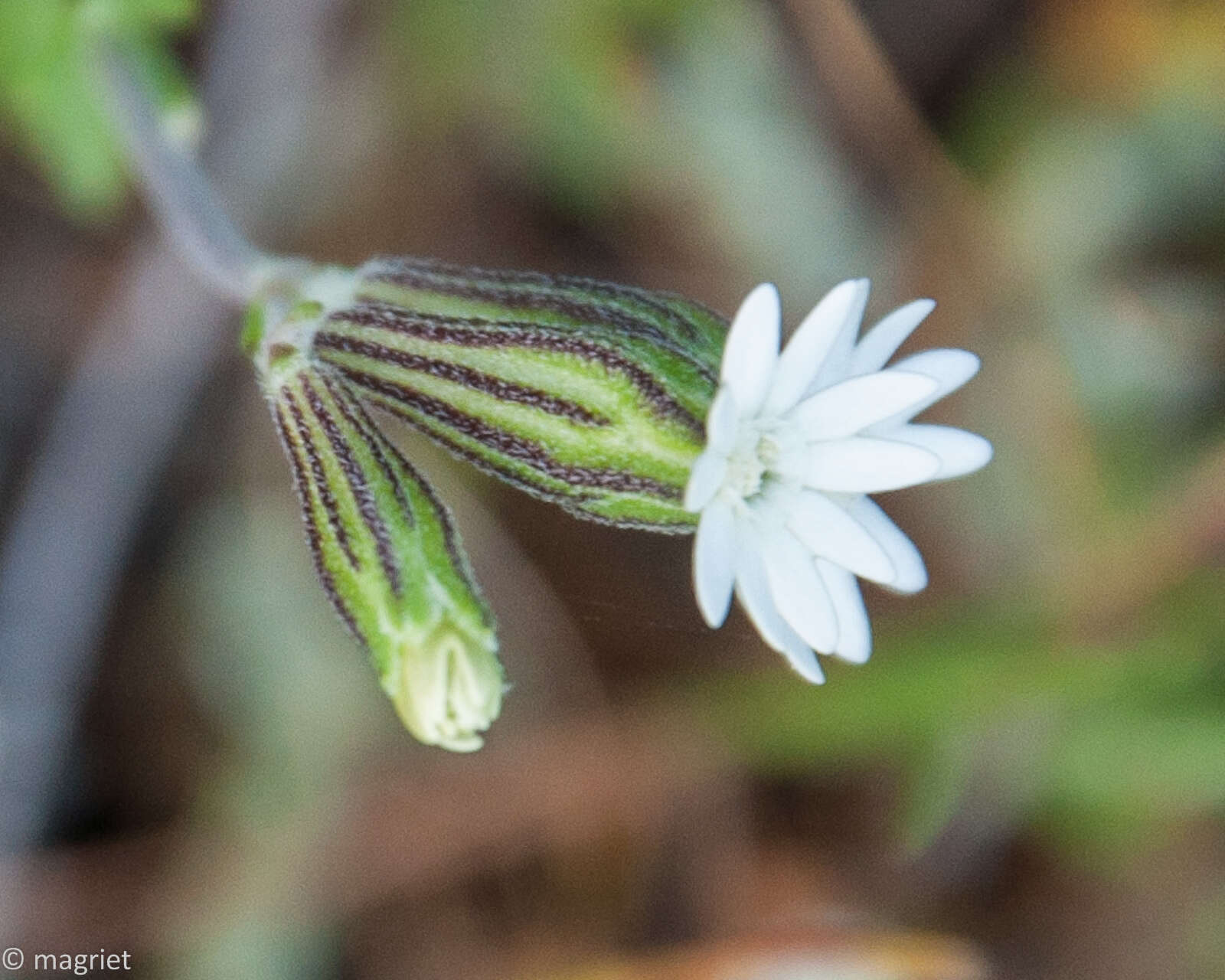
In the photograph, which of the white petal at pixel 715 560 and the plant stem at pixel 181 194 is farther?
the plant stem at pixel 181 194

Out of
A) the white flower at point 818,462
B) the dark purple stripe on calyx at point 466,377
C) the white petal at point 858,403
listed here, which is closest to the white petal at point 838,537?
the white flower at point 818,462

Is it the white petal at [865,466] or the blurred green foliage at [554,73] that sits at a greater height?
the blurred green foliage at [554,73]

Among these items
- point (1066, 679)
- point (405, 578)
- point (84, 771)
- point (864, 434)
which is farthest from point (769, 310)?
point (84, 771)

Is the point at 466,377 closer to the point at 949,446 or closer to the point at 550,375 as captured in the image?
the point at 550,375

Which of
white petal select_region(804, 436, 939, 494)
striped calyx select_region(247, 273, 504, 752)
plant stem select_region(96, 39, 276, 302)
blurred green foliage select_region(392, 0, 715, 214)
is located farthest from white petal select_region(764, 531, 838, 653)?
blurred green foliage select_region(392, 0, 715, 214)

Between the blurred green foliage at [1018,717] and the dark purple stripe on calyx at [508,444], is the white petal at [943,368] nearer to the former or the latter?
the dark purple stripe on calyx at [508,444]

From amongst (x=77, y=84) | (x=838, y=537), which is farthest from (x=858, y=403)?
(x=77, y=84)

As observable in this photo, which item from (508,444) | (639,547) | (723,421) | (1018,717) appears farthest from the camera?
(639,547)

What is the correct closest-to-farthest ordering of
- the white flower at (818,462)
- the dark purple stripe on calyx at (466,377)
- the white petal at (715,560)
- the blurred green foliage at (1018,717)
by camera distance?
1. the white petal at (715,560)
2. the white flower at (818,462)
3. the dark purple stripe on calyx at (466,377)
4. the blurred green foliage at (1018,717)

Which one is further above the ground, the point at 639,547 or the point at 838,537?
the point at 639,547
